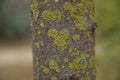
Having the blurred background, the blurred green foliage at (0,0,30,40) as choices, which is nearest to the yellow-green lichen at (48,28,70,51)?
the blurred background

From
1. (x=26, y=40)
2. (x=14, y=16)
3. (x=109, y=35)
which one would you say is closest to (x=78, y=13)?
(x=109, y=35)

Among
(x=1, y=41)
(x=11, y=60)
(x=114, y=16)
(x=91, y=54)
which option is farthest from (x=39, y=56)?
(x=1, y=41)

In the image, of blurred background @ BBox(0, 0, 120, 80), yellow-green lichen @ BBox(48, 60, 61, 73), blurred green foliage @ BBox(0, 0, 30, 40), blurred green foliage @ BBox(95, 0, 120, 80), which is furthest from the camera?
blurred green foliage @ BBox(0, 0, 30, 40)

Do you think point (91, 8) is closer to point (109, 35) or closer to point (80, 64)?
point (80, 64)

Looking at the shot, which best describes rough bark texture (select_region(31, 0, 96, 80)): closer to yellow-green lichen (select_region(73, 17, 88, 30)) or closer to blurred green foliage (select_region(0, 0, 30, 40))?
yellow-green lichen (select_region(73, 17, 88, 30))

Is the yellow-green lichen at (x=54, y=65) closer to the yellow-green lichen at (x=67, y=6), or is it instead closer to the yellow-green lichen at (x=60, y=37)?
the yellow-green lichen at (x=60, y=37)

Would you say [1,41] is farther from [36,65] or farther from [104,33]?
[36,65]

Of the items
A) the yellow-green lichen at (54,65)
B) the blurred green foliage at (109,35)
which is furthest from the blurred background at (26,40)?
the yellow-green lichen at (54,65)
